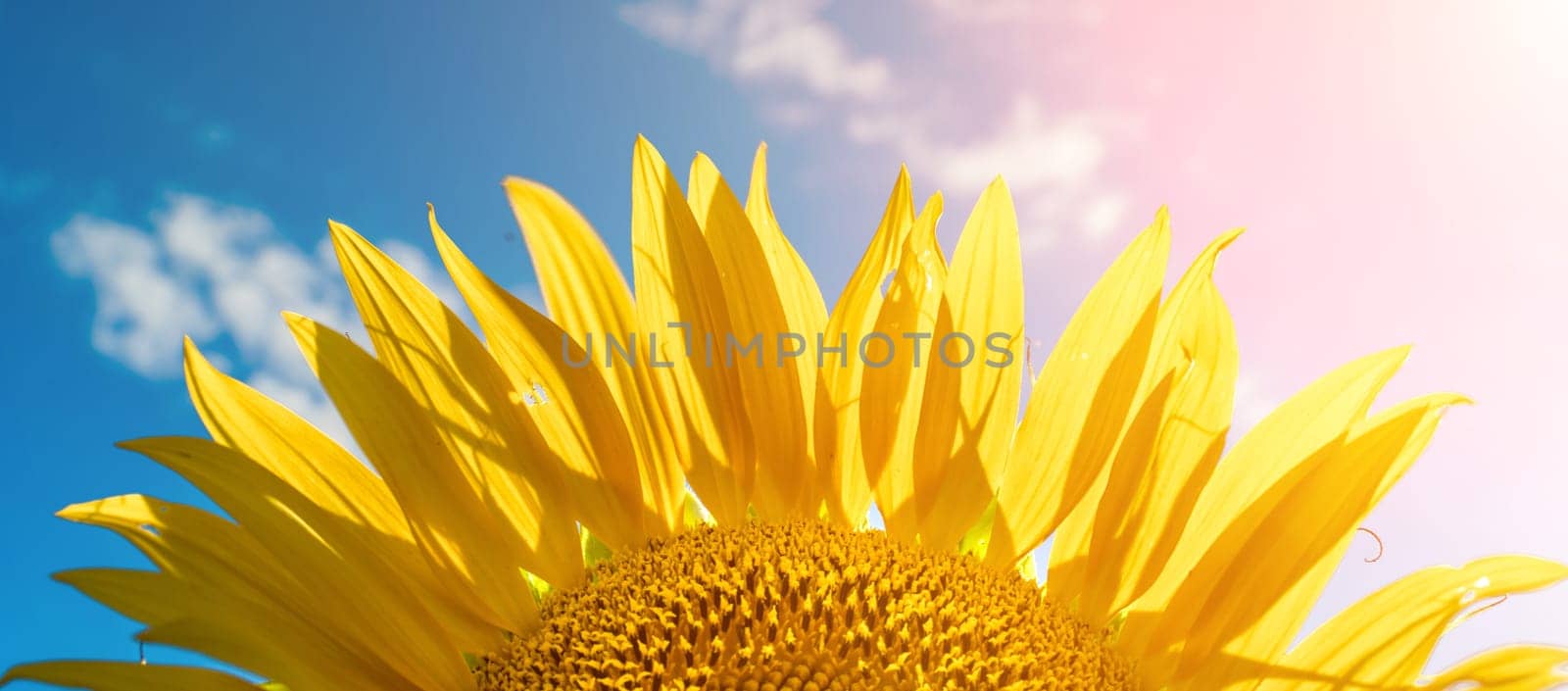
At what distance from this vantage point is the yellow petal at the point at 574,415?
2814 mm

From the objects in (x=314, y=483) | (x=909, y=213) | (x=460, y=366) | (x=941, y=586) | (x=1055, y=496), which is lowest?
(x=941, y=586)

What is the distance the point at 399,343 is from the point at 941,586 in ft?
4.56

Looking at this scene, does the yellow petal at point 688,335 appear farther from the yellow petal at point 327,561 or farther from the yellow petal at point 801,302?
the yellow petal at point 327,561

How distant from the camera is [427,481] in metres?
2.76

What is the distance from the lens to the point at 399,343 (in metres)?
2.76

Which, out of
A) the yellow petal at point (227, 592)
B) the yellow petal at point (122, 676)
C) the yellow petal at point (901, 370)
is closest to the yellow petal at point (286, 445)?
the yellow petal at point (227, 592)

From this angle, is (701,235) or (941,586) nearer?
(941,586)

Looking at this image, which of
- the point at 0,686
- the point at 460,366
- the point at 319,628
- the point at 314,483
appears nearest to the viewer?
the point at 0,686

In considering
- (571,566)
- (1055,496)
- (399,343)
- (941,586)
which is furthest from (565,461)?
(1055,496)

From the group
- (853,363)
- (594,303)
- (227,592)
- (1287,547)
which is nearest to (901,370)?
(853,363)

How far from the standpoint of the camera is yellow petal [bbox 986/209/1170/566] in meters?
2.81

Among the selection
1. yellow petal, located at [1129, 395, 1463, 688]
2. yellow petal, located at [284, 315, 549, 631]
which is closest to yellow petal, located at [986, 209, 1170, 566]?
yellow petal, located at [1129, 395, 1463, 688]

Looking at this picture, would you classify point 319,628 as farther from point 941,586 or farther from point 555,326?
point 941,586

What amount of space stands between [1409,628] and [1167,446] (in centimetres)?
64
